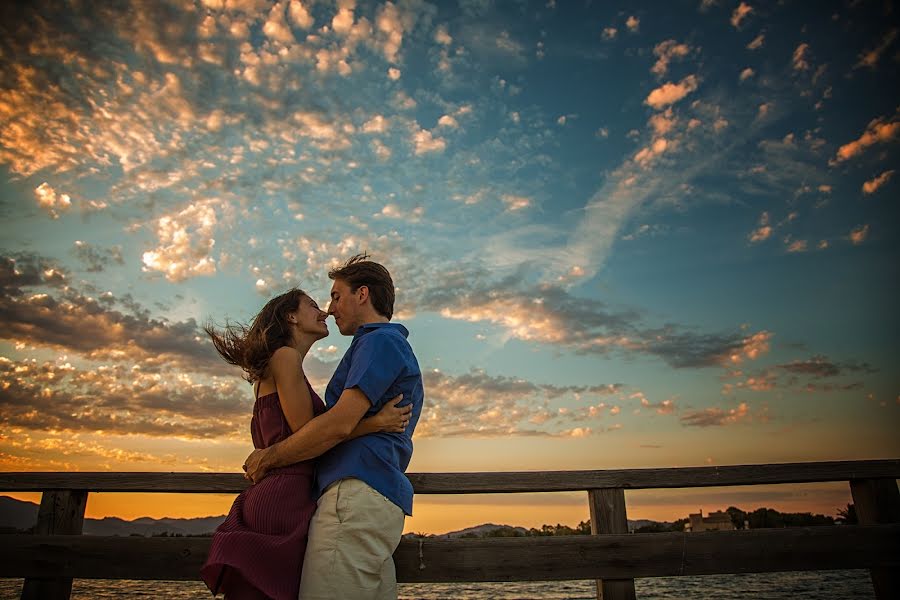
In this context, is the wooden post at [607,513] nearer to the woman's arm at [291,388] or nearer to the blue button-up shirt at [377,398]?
the blue button-up shirt at [377,398]

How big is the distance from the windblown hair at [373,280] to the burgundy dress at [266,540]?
706 millimetres

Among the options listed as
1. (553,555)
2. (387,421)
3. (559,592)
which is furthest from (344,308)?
(559,592)

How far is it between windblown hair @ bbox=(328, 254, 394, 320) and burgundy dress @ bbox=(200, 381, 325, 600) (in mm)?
706

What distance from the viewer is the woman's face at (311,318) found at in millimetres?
2410

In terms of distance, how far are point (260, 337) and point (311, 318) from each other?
10.7 inches

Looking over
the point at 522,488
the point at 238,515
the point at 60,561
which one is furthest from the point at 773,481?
the point at 60,561

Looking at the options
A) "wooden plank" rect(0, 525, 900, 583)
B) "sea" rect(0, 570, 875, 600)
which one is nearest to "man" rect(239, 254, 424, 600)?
"wooden plank" rect(0, 525, 900, 583)

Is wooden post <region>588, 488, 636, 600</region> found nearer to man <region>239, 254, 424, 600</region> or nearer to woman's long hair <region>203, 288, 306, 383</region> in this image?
man <region>239, 254, 424, 600</region>

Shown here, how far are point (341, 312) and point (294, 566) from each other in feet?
3.39

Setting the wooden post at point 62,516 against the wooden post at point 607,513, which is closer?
the wooden post at point 607,513

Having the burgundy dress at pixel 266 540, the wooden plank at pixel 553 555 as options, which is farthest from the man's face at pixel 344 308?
the wooden plank at pixel 553 555

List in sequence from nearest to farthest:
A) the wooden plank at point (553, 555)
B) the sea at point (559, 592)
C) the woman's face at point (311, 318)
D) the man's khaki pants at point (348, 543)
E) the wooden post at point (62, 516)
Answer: the man's khaki pants at point (348, 543) → the woman's face at point (311, 318) → the wooden plank at point (553, 555) → the wooden post at point (62, 516) → the sea at point (559, 592)

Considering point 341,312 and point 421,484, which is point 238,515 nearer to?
point 341,312

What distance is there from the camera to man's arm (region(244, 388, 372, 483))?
6.34ft
